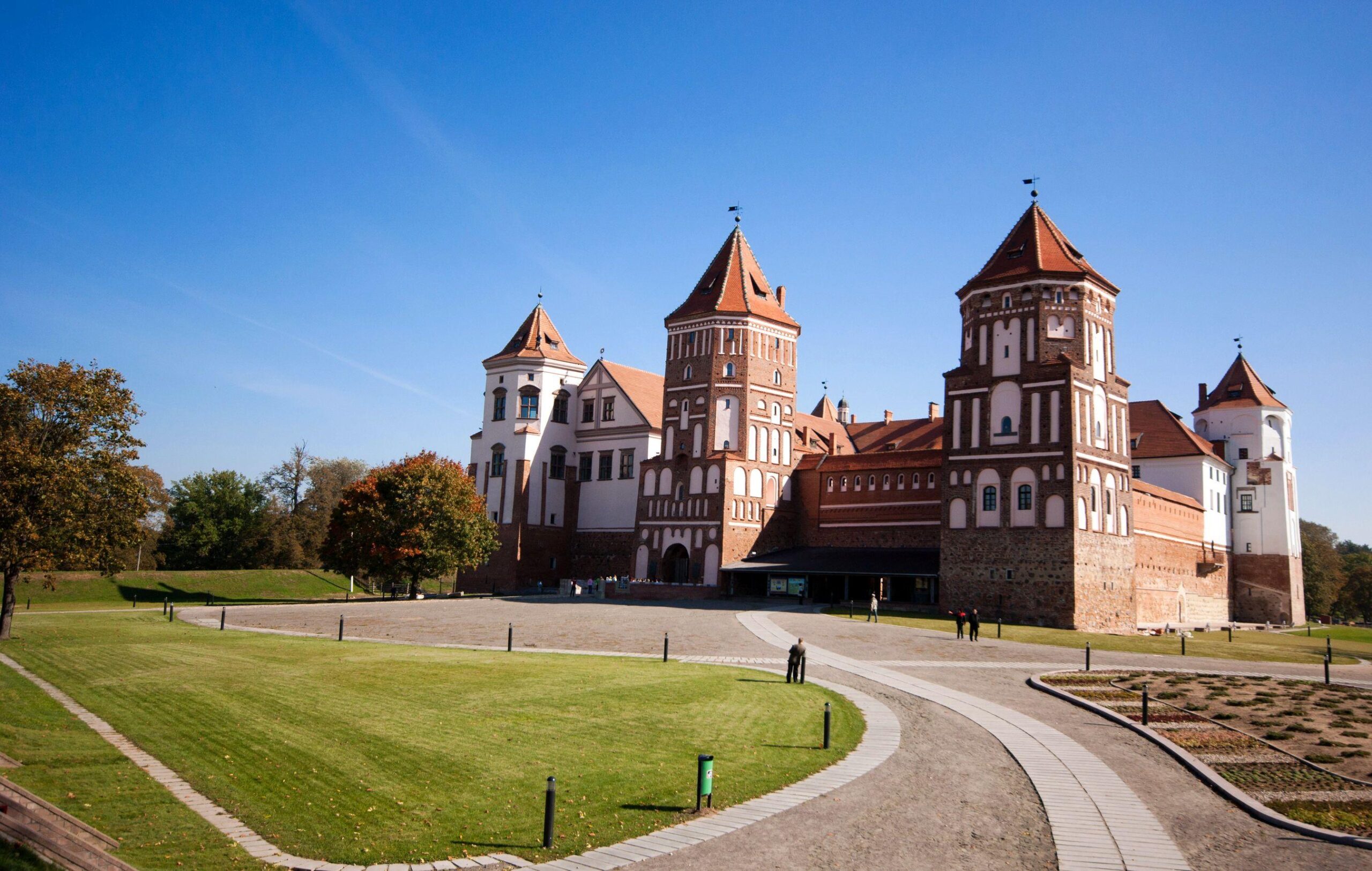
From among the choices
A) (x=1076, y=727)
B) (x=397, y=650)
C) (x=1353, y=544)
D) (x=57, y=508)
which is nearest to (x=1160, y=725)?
(x=1076, y=727)

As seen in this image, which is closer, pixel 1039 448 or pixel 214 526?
pixel 1039 448

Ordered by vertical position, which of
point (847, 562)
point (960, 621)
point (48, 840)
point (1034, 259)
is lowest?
point (48, 840)

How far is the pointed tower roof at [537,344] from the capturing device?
69.6 m

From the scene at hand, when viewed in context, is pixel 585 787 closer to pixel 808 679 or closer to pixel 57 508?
pixel 808 679

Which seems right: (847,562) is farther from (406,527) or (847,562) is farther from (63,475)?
(63,475)

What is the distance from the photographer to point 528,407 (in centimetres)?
6962

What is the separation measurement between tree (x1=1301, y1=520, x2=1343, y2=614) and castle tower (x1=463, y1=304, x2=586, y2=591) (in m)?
60.7

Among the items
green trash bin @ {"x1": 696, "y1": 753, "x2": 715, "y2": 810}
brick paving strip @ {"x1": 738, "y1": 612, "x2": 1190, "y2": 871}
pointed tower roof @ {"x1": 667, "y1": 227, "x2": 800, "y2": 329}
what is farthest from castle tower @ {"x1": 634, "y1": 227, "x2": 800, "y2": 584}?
green trash bin @ {"x1": 696, "y1": 753, "x2": 715, "y2": 810}

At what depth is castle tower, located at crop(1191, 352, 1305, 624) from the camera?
238ft

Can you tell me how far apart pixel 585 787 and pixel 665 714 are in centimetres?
504

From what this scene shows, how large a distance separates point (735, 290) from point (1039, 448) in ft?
79.6

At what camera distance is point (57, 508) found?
31312 millimetres

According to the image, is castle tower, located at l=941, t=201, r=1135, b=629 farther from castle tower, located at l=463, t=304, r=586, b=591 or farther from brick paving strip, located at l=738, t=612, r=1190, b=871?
castle tower, located at l=463, t=304, r=586, b=591

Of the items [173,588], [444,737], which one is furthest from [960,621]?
[173,588]
